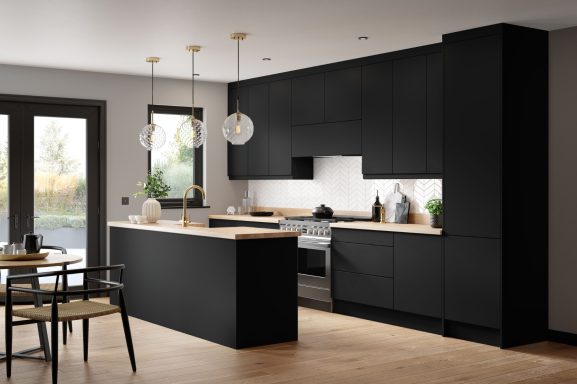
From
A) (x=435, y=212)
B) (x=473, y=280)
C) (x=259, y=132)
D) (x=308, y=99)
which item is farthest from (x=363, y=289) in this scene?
(x=259, y=132)

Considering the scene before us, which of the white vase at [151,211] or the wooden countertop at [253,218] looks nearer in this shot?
the white vase at [151,211]

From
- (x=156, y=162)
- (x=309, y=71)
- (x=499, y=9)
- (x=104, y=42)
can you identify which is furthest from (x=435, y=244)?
(x=156, y=162)

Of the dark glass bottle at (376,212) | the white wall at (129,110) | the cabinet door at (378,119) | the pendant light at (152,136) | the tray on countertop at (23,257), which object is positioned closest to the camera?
the tray on countertop at (23,257)

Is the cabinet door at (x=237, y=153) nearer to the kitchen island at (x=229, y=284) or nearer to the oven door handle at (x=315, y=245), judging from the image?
the oven door handle at (x=315, y=245)

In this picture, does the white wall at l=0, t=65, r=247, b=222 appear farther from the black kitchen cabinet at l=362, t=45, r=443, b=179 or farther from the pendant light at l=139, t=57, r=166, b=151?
the black kitchen cabinet at l=362, t=45, r=443, b=179

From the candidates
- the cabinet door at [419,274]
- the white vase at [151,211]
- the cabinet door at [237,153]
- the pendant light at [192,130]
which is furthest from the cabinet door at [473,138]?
the cabinet door at [237,153]

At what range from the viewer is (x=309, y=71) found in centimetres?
792

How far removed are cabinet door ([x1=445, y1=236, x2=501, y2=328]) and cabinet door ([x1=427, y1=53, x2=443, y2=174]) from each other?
0.76 m

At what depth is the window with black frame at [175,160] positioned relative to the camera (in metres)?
8.77

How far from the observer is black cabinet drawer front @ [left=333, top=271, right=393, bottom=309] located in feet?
21.9

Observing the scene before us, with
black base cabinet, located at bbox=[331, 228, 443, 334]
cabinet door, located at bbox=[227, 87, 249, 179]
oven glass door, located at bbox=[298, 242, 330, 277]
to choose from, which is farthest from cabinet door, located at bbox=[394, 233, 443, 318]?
cabinet door, located at bbox=[227, 87, 249, 179]

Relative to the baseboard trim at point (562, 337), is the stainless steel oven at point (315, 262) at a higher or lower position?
higher

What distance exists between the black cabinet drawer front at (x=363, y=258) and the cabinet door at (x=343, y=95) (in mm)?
1285

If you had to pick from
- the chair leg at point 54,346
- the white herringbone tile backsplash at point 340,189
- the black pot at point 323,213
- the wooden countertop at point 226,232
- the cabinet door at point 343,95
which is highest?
the cabinet door at point 343,95
